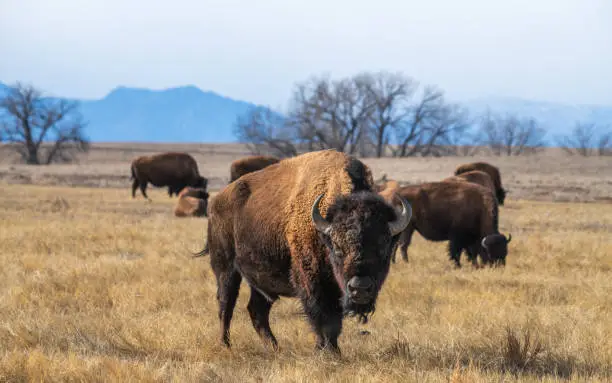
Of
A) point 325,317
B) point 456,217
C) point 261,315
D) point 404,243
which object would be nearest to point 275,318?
point 261,315

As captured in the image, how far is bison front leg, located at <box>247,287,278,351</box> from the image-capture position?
6168 mm

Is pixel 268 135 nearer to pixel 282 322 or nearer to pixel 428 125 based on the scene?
pixel 428 125

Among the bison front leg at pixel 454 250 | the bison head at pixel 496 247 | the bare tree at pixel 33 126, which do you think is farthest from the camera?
the bare tree at pixel 33 126

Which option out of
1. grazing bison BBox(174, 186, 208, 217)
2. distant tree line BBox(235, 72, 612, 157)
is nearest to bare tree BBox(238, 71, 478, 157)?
distant tree line BBox(235, 72, 612, 157)

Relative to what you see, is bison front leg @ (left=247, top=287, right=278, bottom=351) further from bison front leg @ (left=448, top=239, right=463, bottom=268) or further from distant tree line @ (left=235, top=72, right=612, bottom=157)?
distant tree line @ (left=235, top=72, right=612, bottom=157)

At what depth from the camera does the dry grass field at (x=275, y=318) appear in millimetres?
4926

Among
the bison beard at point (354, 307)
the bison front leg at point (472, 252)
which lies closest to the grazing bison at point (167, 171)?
the bison front leg at point (472, 252)

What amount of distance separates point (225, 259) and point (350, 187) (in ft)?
5.59

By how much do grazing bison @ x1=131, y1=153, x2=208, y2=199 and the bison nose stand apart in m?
26.7

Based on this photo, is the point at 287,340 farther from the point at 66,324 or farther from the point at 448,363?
the point at 66,324

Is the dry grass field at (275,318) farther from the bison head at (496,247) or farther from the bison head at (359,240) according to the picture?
the bison head at (359,240)

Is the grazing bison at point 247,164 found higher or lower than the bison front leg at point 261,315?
higher

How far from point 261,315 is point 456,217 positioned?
7.19 metres

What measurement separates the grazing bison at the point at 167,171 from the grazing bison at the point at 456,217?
61.3ft
